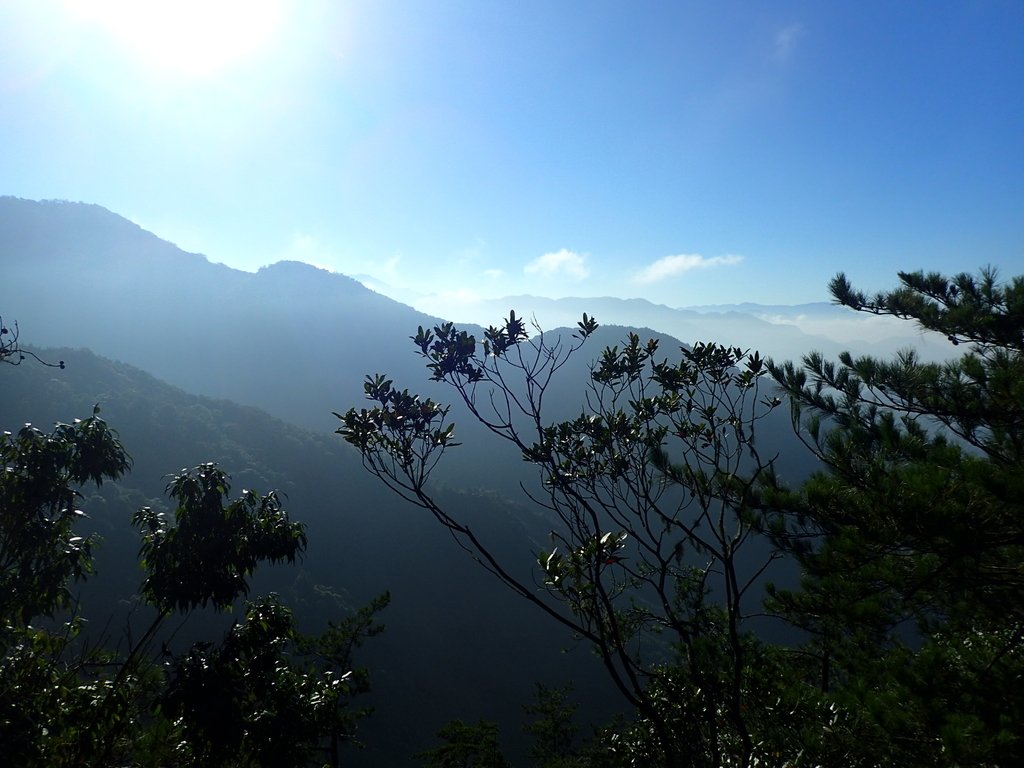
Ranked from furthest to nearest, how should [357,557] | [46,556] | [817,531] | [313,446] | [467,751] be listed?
1. [313,446]
2. [357,557]
3. [467,751]
4. [817,531]
5. [46,556]

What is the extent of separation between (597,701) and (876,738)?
5149cm

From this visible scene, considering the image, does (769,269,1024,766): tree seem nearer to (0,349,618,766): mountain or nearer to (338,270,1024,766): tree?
(338,270,1024,766): tree

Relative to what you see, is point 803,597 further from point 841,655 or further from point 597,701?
point 597,701

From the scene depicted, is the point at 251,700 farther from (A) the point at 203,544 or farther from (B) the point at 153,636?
(A) the point at 203,544

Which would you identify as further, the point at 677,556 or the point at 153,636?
the point at 677,556

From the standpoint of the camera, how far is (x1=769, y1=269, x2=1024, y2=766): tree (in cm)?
371

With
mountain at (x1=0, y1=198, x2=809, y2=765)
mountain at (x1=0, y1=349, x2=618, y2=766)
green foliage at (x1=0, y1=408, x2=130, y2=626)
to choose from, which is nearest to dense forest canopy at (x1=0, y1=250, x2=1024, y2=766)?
green foliage at (x1=0, y1=408, x2=130, y2=626)

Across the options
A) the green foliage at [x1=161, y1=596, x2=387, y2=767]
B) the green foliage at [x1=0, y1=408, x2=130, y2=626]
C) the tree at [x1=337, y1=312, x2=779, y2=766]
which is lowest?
the green foliage at [x1=161, y1=596, x2=387, y2=767]

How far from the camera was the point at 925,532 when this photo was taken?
404 centimetres

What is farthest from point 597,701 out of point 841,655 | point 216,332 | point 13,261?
point 13,261

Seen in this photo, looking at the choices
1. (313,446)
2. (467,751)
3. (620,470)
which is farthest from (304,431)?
(620,470)

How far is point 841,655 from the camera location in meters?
6.63

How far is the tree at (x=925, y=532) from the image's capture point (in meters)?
3.71

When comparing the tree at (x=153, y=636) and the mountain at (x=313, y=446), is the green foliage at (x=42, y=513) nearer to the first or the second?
the tree at (x=153, y=636)
